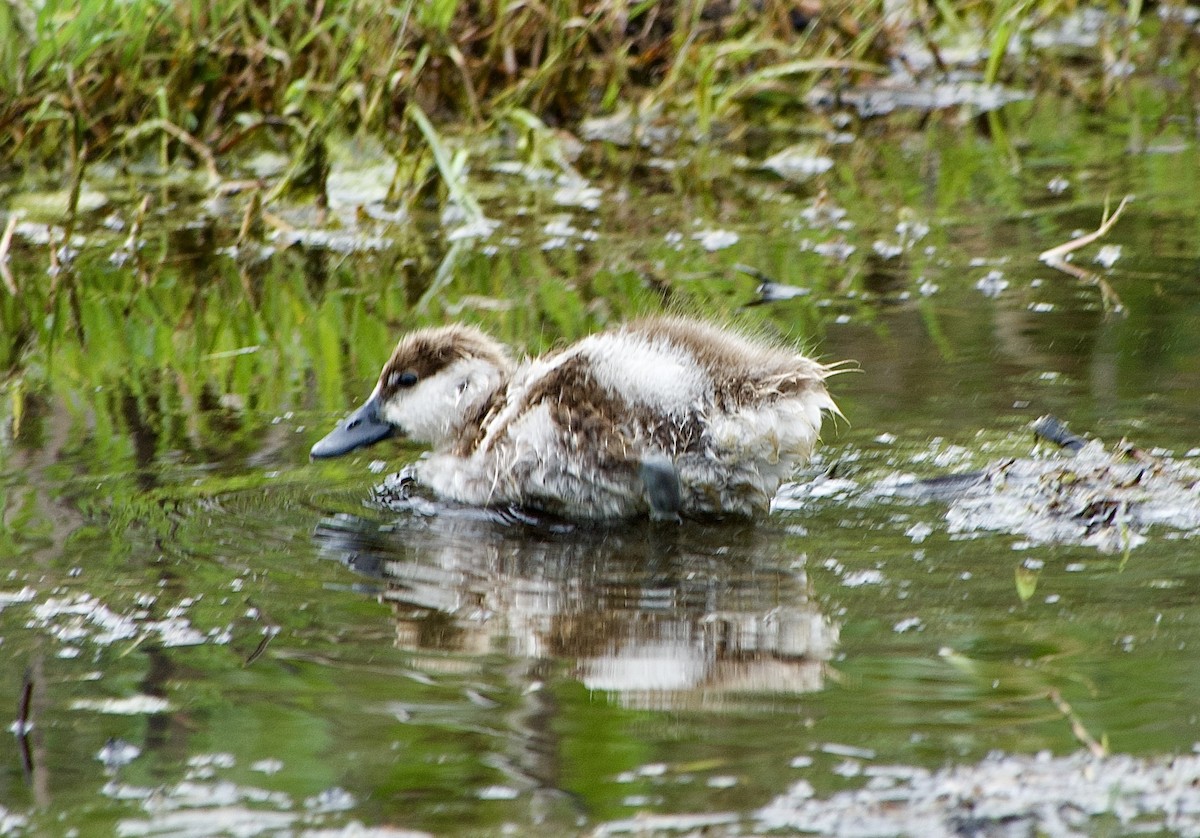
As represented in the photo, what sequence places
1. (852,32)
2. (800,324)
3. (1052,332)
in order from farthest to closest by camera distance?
(852,32) → (800,324) → (1052,332)

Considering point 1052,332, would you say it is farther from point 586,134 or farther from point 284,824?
point 586,134

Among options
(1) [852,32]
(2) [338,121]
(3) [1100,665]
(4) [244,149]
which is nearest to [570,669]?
(3) [1100,665]

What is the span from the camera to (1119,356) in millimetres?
5148

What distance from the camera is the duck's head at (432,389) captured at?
4.82 meters

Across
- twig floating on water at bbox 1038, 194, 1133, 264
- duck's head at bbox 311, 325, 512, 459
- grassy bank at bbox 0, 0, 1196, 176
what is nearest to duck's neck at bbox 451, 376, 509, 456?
duck's head at bbox 311, 325, 512, 459

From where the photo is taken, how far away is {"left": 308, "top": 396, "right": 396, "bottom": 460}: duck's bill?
4695 millimetres

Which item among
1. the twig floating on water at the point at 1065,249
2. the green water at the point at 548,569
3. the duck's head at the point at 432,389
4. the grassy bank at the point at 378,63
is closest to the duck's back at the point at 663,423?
the green water at the point at 548,569

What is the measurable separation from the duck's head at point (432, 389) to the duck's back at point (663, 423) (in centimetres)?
47

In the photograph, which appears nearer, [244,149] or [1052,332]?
[1052,332]

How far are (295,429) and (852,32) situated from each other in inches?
214

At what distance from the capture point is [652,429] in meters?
4.26

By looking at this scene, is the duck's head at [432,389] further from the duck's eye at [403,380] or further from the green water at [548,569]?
the green water at [548,569]

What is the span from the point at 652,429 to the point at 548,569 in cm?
51

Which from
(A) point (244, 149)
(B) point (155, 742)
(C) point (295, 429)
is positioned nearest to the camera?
(B) point (155, 742)
